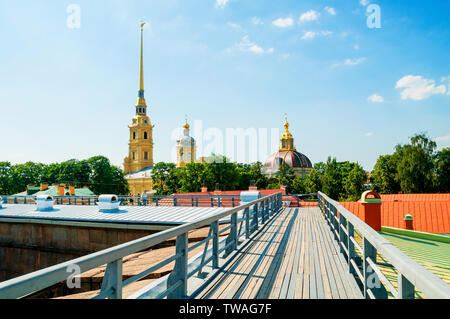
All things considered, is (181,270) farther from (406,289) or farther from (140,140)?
(140,140)

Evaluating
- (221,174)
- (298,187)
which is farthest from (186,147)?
Result: (221,174)

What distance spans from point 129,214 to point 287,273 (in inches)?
412

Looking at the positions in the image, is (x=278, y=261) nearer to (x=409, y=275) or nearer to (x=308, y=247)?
(x=308, y=247)

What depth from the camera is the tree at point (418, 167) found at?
4291cm

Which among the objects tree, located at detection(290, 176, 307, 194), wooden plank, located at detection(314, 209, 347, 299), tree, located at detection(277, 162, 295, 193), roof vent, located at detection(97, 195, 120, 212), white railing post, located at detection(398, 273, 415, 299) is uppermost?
tree, located at detection(277, 162, 295, 193)

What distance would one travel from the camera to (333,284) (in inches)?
169

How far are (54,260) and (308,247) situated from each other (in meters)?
12.5

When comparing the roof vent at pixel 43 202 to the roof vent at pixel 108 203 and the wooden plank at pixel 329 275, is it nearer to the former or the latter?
the roof vent at pixel 108 203

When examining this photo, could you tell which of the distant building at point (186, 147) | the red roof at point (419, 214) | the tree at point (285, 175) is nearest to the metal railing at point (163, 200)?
the red roof at point (419, 214)

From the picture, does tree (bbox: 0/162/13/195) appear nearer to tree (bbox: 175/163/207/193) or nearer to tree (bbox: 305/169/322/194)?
tree (bbox: 175/163/207/193)

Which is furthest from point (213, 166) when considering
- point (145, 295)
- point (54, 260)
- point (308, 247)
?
point (145, 295)

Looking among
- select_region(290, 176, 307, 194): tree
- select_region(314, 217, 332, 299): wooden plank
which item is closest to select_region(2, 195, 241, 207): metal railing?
select_region(314, 217, 332, 299): wooden plank

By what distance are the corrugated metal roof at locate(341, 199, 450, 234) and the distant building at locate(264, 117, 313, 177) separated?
77553mm

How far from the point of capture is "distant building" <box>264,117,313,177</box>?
96.4 metres
